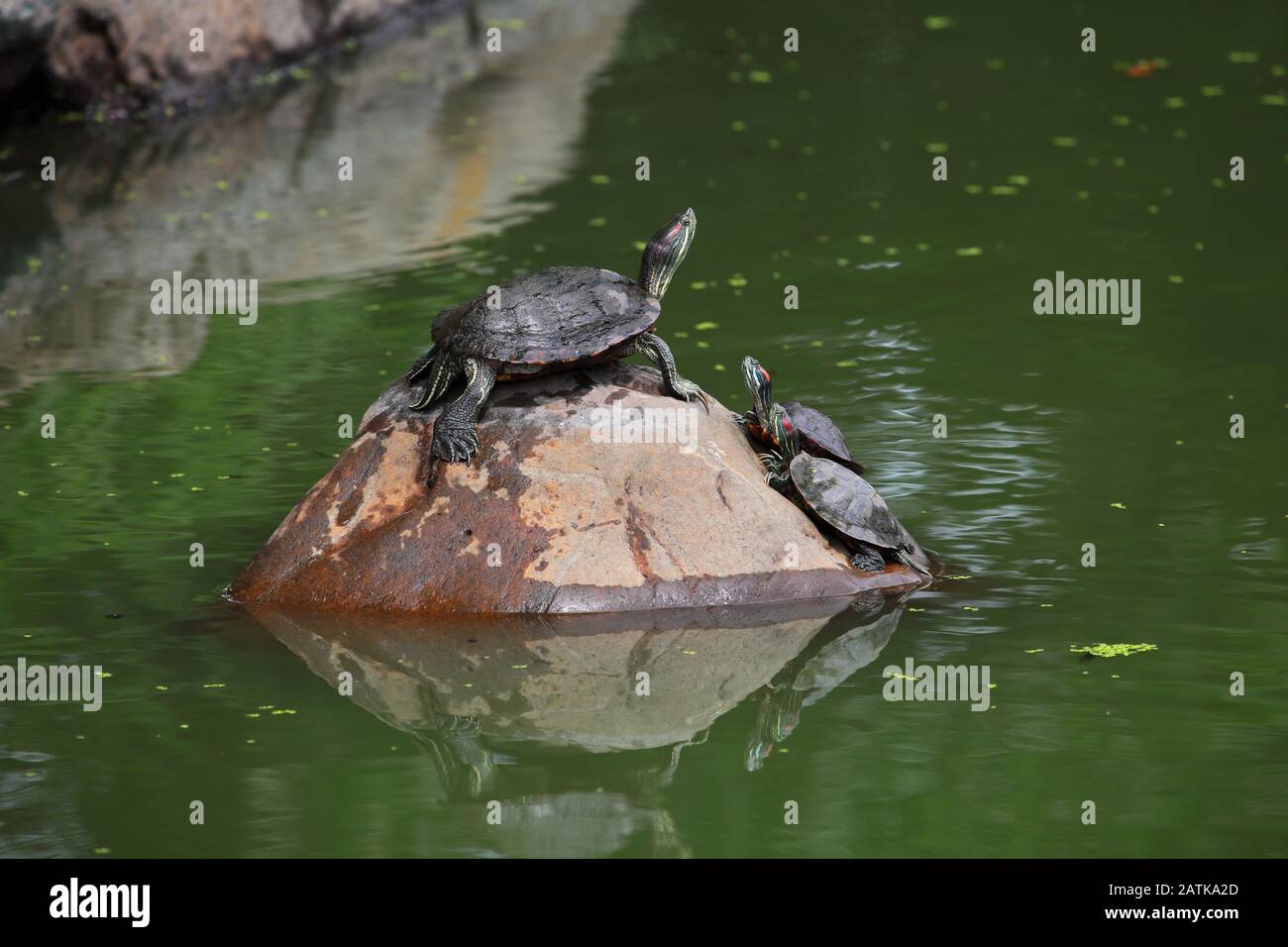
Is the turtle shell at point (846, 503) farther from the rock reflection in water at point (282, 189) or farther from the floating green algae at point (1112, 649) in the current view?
the rock reflection in water at point (282, 189)

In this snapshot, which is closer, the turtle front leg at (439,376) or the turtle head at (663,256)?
the turtle front leg at (439,376)

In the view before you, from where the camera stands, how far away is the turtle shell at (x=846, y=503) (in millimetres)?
6156

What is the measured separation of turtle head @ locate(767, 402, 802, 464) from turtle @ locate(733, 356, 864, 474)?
0.10ft

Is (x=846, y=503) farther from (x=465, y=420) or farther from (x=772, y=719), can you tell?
(x=465, y=420)

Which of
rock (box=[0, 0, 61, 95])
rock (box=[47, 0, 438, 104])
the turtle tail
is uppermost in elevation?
rock (box=[47, 0, 438, 104])

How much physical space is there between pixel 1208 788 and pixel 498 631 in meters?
2.36

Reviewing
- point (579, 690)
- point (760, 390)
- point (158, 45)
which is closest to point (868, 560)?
point (760, 390)

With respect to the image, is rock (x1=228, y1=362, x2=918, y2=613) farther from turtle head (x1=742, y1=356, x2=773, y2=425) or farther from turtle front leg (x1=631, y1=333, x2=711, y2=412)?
turtle head (x1=742, y1=356, x2=773, y2=425)

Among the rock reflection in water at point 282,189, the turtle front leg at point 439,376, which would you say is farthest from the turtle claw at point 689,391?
the rock reflection in water at point 282,189

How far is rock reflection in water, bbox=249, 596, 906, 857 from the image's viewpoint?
4.76 metres

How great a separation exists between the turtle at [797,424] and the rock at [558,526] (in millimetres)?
290

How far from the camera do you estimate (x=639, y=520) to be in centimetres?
600

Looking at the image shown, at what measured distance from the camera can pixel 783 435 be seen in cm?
646

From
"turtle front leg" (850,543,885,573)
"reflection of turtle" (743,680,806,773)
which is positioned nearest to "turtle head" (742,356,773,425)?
"turtle front leg" (850,543,885,573)
